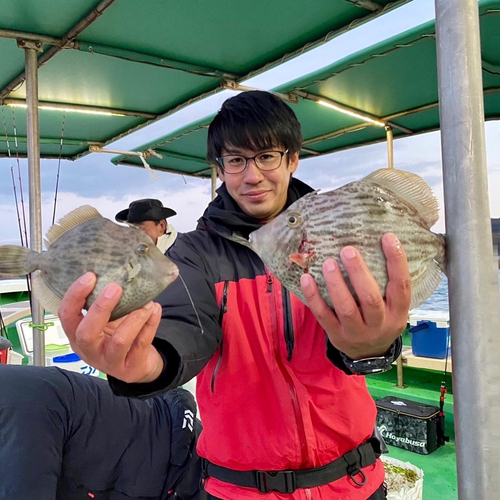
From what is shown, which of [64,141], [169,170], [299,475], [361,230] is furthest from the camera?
[169,170]

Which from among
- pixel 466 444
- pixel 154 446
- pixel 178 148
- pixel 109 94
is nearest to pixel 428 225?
pixel 466 444

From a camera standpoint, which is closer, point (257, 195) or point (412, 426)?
point (257, 195)

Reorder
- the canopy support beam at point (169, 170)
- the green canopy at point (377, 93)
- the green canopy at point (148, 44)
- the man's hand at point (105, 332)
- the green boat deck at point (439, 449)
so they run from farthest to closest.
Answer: the canopy support beam at point (169, 170)
the green boat deck at point (439, 449)
the green canopy at point (377, 93)
the green canopy at point (148, 44)
the man's hand at point (105, 332)

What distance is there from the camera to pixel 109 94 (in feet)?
14.1

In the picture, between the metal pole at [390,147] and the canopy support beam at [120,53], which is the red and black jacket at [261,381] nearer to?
the canopy support beam at [120,53]

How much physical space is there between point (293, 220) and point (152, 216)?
10.1 ft

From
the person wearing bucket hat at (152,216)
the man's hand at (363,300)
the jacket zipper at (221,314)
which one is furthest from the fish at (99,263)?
the person wearing bucket hat at (152,216)

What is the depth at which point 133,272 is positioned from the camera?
111cm

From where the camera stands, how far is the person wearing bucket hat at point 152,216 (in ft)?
12.9

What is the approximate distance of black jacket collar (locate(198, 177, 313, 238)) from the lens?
1718 mm

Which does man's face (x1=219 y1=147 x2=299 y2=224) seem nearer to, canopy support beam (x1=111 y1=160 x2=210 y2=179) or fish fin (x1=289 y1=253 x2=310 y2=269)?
fish fin (x1=289 y1=253 x2=310 y2=269)

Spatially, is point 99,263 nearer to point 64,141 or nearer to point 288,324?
point 288,324

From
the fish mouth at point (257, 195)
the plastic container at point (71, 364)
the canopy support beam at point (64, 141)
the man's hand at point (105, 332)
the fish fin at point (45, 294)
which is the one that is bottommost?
the plastic container at point (71, 364)

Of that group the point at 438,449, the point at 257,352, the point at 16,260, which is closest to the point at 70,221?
the point at 16,260
